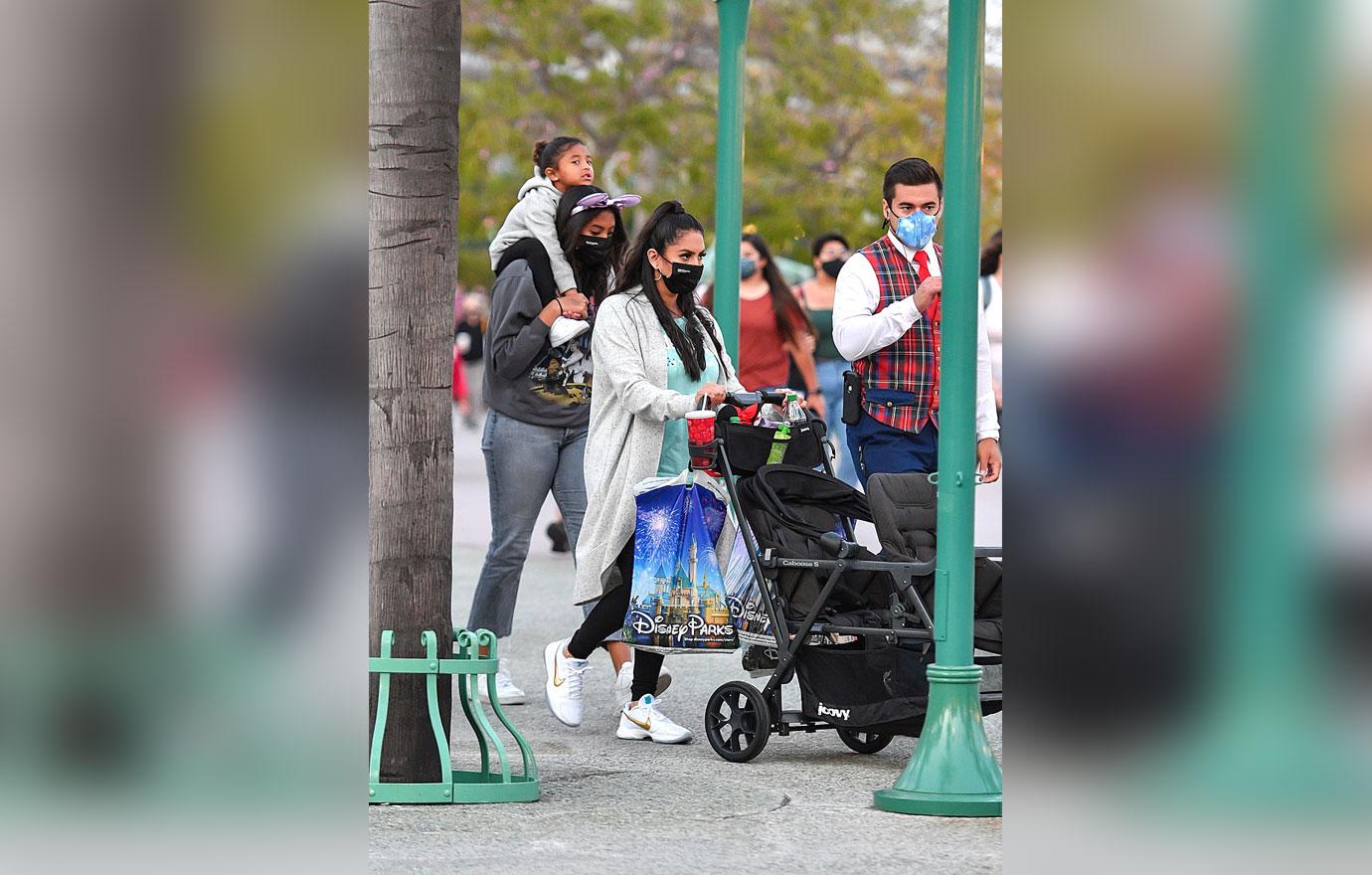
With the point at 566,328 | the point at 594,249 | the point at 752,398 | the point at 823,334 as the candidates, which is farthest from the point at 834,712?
the point at 823,334

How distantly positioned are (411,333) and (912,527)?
6.01 feet

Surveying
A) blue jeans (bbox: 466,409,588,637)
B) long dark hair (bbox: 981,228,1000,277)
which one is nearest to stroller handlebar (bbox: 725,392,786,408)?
blue jeans (bbox: 466,409,588,637)

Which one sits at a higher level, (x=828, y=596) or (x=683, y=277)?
(x=683, y=277)

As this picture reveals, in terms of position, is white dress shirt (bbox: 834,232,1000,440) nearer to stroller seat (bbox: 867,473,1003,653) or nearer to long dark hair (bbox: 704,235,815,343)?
stroller seat (bbox: 867,473,1003,653)

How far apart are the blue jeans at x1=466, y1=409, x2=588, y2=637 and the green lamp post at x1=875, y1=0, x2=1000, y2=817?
2.24m

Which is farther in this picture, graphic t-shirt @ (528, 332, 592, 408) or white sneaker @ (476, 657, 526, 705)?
white sneaker @ (476, 657, 526, 705)

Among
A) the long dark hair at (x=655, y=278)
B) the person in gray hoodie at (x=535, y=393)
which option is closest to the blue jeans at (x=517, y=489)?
the person in gray hoodie at (x=535, y=393)

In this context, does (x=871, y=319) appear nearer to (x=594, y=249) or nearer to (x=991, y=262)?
(x=594, y=249)

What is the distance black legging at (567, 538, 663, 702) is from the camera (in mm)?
6891

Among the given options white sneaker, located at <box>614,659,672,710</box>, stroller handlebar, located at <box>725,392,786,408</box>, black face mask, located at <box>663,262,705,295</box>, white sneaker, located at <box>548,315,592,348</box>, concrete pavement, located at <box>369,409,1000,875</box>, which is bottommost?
concrete pavement, located at <box>369,409,1000,875</box>

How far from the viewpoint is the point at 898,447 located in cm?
684

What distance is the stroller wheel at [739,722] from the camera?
6402 mm
